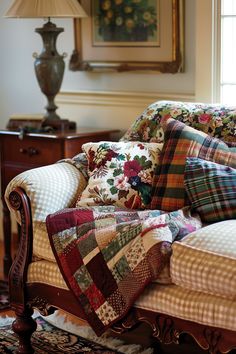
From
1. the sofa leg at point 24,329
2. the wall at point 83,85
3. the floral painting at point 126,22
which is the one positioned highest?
the floral painting at point 126,22

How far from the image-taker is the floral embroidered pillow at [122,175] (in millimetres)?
2896

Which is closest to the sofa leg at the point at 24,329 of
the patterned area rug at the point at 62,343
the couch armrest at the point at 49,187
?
the patterned area rug at the point at 62,343

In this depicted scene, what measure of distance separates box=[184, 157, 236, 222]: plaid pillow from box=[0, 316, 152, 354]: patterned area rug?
27.0 inches

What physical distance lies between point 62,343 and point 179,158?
0.94 metres

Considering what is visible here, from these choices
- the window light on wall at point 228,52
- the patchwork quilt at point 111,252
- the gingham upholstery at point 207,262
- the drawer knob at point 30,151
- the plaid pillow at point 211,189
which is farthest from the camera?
the drawer knob at point 30,151

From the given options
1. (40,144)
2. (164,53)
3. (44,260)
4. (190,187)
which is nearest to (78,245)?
(44,260)

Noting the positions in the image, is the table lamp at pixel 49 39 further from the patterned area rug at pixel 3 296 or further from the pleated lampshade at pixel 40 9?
the patterned area rug at pixel 3 296

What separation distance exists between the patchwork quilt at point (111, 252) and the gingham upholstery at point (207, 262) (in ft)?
0.23

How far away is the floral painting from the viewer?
148 inches

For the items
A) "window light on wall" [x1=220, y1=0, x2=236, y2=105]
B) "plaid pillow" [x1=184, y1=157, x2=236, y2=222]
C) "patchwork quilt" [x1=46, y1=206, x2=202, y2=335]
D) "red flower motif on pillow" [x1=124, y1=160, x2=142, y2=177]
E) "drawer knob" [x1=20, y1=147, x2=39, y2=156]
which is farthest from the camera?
"drawer knob" [x1=20, y1=147, x2=39, y2=156]

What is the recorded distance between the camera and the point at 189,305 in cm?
230

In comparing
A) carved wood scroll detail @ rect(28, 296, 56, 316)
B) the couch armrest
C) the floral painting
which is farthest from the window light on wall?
carved wood scroll detail @ rect(28, 296, 56, 316)

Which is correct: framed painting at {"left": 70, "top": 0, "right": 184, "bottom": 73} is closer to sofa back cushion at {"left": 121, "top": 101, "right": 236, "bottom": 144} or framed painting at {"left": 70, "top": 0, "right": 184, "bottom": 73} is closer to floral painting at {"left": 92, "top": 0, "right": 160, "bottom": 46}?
floral painting at {"left": 92, "top": 0, "right": 160, "bottom": 46}

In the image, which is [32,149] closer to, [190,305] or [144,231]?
[144,231]
